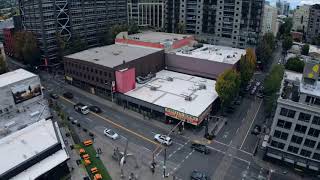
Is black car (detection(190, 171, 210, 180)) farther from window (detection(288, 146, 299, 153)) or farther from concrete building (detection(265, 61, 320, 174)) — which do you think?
window (detection(288, 146, 299, 153))

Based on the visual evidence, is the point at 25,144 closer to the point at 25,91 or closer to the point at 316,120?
the point at 25,91

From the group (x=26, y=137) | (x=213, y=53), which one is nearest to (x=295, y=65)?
(x=213, y=53)

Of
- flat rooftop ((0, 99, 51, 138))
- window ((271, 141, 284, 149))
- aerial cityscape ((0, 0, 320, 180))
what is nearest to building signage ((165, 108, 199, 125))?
aerial cityscape ((0, 0, 320, 180))

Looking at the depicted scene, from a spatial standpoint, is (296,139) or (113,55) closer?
(296,139)

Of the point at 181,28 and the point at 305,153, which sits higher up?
the point at 181,28

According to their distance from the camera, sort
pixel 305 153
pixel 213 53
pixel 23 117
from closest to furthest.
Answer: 1. pixel 305 153
2. pixel 23 117
3. pixel 213 53

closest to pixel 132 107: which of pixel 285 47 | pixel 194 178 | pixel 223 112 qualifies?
pixel 223 112

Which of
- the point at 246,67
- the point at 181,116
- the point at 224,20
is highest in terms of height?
the point at 224,20

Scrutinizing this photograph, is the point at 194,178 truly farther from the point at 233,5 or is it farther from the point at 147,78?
the point at 233,5
